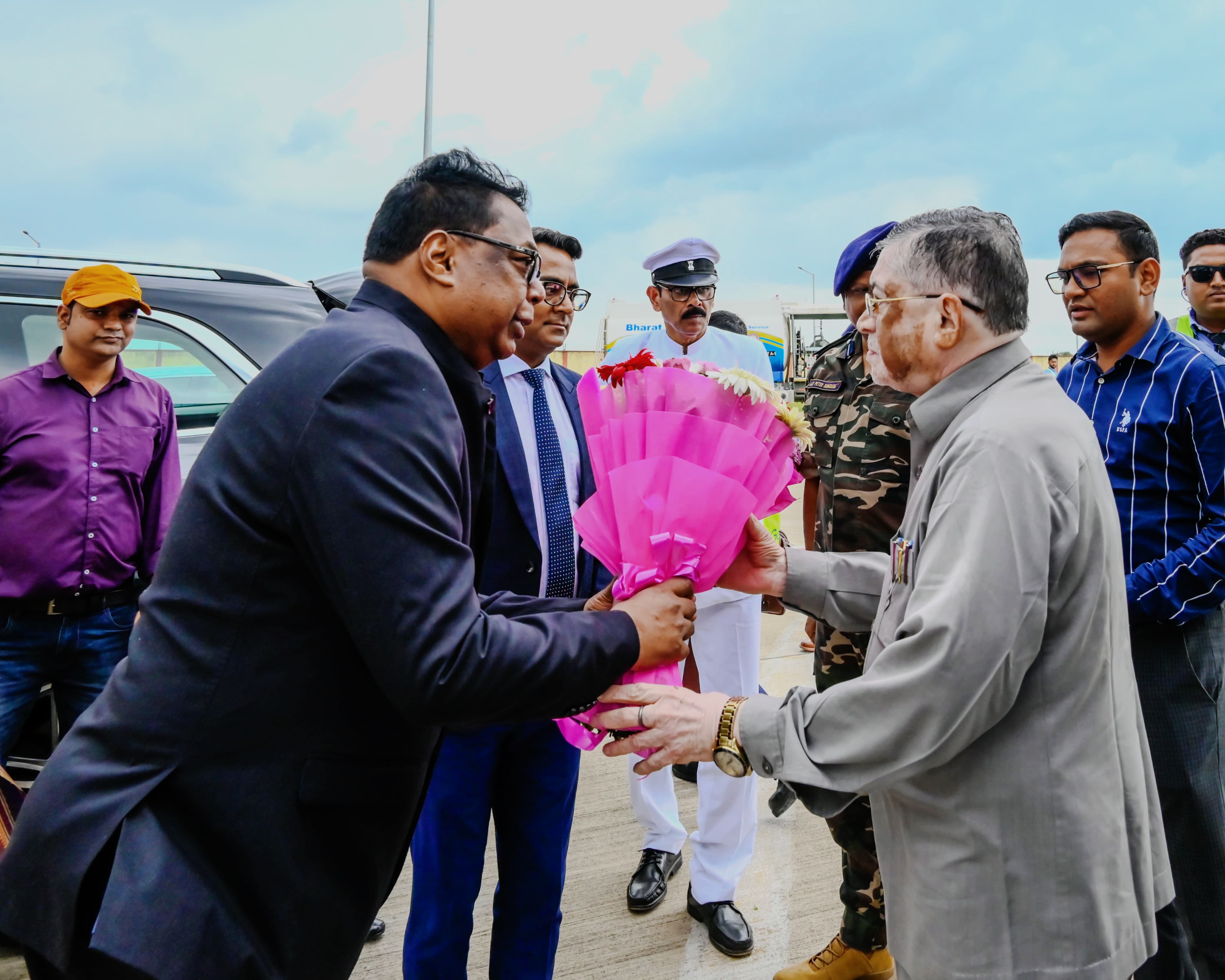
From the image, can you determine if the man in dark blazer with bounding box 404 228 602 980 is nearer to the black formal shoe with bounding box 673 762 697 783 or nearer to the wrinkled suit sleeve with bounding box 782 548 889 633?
the wrinkled suit sleeve with bounding box 782 548 889 633

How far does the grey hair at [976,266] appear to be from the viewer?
1654 mm

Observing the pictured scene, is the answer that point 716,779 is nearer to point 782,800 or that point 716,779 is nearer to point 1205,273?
point 782,800

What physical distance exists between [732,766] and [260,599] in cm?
96

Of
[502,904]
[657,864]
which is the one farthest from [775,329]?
[502,904]

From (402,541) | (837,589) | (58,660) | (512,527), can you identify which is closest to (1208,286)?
(837,589)

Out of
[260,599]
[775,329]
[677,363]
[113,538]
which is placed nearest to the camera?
[260,599]

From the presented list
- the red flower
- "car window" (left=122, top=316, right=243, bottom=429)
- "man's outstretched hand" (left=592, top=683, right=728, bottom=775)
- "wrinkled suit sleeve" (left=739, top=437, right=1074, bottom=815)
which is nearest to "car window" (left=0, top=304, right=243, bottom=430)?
"car window" (left=122, top=316, right=243, bottom=429)

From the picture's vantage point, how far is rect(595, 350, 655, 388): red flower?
191 centimetres

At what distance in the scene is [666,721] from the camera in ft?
5.78

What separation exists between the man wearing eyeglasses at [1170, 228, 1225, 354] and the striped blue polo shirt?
7.70 ft

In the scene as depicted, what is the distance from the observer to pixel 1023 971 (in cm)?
151

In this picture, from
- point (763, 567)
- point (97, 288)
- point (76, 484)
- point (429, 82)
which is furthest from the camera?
point (429, 82)

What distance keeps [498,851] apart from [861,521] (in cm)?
160

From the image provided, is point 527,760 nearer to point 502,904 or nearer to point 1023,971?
point 502,904
